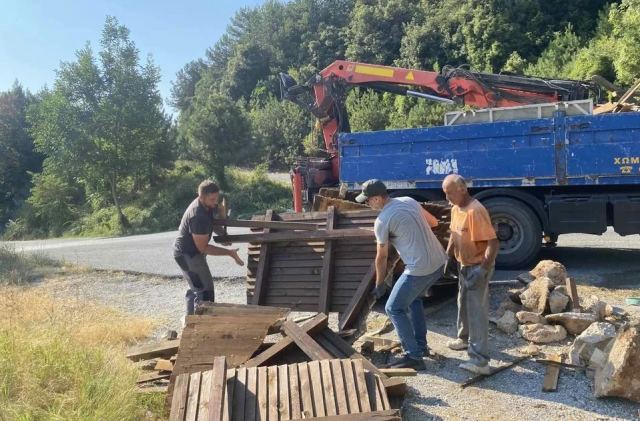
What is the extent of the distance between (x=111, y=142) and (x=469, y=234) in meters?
25.1

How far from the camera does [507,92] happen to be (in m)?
9.49

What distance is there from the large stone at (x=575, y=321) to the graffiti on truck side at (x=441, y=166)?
3.40m

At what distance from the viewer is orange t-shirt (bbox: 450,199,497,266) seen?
429 centimetres

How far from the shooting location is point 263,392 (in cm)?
367

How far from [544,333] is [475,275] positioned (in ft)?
4.02

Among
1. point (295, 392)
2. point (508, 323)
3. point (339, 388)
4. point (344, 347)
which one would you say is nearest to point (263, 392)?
point (295, 392)

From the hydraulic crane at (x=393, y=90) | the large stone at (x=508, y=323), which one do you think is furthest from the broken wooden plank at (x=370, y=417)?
the hydraulic crane at (x=393, y=90)

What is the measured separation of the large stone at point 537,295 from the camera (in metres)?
5.34

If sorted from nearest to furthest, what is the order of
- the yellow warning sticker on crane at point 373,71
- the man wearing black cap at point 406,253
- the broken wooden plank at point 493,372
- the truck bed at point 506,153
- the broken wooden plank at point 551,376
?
the broken wooden plank at point 551,376 < the broken wooden plank at point 493,372 < the man wearing black cap at point 406,253 < the truck bed at point 506,153 < the yellow warning sticker on crane at point 373,71

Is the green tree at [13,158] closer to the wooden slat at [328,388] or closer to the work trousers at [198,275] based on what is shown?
the work trousers at [198,275]

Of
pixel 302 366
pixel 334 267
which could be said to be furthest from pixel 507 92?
pixel 302 366

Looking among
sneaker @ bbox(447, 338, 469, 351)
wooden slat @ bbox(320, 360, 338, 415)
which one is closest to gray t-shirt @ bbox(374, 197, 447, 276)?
sneaker @ bbox(447, 338, 469, 351)

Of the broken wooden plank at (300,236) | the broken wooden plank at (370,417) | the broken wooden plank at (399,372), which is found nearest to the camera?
the broken wooden plank at (370,417)

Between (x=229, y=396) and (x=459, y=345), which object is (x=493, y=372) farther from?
(x=229, y=396)
